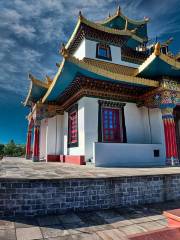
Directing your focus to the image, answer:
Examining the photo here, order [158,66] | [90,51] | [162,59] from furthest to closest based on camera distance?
[90,51] → [158,66] → [162,59]

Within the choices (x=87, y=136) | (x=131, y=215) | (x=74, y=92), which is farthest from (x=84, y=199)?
(x=74, y=92)

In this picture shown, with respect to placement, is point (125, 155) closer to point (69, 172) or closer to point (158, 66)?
point (69, 172)

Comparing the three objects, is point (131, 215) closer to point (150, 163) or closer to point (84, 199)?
point (84, 199)

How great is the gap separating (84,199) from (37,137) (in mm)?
9706

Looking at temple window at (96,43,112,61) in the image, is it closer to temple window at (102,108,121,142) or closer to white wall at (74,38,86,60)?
white wall at (74,38,86,60)

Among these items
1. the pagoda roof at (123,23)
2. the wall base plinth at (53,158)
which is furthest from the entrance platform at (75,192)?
→ the pagoda roof at (123,23)

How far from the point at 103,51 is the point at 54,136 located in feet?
21.2

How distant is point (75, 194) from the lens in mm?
3977

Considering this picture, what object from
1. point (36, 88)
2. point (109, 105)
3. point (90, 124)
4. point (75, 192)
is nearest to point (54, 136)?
point (36, 88)

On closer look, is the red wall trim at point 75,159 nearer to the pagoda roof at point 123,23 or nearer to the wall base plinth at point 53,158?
the wall base plinth at point 53,158

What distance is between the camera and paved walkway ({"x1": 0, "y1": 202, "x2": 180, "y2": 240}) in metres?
2.76

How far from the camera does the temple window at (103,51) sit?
1184 cm

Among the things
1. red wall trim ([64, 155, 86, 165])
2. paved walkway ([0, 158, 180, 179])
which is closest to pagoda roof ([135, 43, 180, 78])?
paved walkway ([0, 158, 180, 179])

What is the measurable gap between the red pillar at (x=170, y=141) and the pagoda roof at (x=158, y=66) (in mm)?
2247
